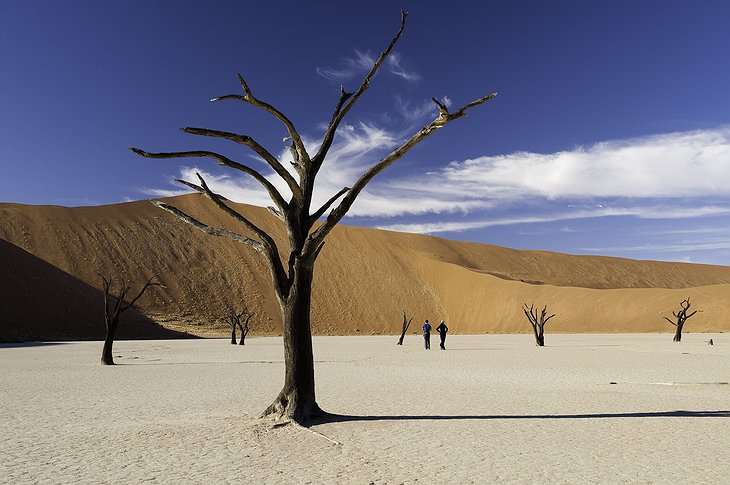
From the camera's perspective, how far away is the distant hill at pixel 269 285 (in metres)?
65.6

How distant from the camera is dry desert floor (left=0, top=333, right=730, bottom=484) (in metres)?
6.78

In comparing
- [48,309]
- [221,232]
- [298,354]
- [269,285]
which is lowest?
[298,354]

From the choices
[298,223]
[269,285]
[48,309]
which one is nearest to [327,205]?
[298,223]

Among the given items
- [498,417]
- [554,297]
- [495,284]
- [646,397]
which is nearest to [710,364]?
[646,397]

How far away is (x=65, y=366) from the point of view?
895 inches

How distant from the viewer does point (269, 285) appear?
8050 centimetres

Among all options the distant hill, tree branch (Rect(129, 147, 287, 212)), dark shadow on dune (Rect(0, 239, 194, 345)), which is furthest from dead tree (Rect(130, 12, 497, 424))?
the distant hill

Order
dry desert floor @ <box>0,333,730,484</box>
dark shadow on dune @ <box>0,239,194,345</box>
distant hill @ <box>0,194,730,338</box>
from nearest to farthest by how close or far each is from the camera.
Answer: dry desert floor @ <box>0,333,730,484</box> < dark shadow on dune @ <box>0,239,194,345</box> < distant hill @ <box>0,194,730,338</box>

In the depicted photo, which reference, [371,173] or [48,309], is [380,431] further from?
[48,309]

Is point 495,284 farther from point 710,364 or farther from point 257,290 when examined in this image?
point 710,364

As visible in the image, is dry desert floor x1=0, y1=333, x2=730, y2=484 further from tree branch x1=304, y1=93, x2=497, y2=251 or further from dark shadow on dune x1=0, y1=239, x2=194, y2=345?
dark shadow on dune x1=0, y1=239, x2=194, y2=345

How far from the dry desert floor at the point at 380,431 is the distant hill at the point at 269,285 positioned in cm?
4259

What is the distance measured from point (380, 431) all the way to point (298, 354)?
6.48 feet

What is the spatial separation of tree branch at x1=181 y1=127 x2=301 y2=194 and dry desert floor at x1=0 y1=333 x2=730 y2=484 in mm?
4128
